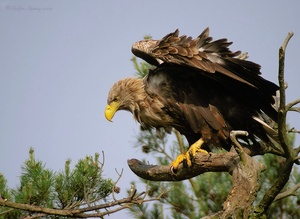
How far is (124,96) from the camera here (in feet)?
14.0

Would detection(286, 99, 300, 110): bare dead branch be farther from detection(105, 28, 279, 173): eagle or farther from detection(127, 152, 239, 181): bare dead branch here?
detection(105, 28, 279, 173): eagle

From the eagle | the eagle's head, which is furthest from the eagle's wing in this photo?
the eagle's head

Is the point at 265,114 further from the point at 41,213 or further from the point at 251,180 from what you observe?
the point at 41,213

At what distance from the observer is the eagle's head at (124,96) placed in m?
4.17

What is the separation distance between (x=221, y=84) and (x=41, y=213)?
1709mm

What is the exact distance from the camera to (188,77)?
383cm

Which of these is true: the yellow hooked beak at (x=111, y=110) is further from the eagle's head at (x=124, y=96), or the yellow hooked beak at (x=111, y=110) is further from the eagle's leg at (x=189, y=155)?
the eagle's leg at (x=189, y=155)

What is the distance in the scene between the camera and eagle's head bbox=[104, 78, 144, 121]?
4.17m

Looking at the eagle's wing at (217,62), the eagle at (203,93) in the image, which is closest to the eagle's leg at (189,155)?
the eagle at (203,93)

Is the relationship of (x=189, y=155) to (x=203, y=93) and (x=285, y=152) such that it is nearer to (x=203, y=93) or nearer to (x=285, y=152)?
(x=203, y=93)

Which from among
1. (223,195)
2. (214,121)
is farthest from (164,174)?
(223,195)

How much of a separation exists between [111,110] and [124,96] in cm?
16

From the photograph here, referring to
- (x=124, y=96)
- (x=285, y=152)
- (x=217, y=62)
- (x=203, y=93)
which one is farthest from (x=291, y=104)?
(x=124, y=96)

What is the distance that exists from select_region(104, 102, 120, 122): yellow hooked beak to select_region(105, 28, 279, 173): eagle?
0.23 meters
